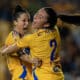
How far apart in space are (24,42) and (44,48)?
6.4 inches

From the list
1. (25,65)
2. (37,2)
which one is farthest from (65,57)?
(25,65)

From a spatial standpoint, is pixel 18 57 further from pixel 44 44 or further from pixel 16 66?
pixel 44 44

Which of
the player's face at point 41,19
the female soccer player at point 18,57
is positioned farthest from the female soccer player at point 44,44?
the female soccer player at point 18,57

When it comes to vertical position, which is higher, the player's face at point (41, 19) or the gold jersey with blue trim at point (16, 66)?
the player's face at point (41, 19)

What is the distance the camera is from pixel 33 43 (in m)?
3.65

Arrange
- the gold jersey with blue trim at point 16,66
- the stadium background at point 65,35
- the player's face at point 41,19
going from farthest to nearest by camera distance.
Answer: the stadium background at point 65,35
the gold jersey with blue trim at point 16,66
the player's face at point 41,19

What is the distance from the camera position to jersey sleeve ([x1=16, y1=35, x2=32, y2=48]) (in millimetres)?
3658

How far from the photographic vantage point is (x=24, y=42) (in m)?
3.68

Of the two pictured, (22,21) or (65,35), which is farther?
(65,35)

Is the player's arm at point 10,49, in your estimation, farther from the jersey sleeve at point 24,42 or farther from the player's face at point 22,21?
the player's face at point 22,21

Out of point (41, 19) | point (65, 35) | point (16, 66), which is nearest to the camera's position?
point (41, 19)

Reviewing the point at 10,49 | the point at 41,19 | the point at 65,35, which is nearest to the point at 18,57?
the point at 10,49

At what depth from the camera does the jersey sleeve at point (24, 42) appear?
3658 millimetres

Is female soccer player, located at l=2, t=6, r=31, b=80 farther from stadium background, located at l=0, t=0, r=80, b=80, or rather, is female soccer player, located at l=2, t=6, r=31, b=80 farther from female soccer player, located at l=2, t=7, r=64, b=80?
stadium background, located at l=0, t=0, r=80, b=80
